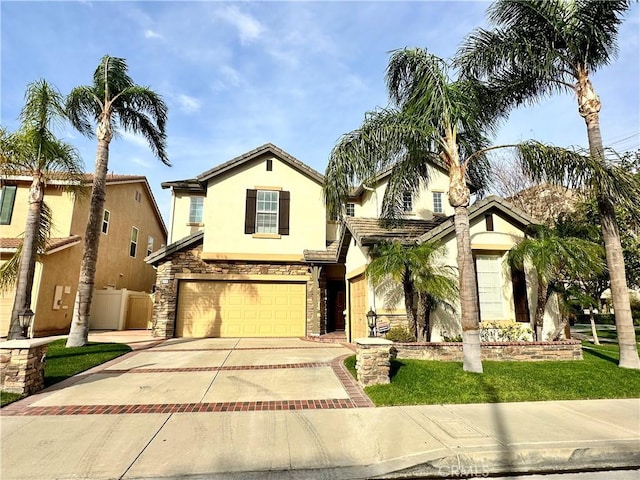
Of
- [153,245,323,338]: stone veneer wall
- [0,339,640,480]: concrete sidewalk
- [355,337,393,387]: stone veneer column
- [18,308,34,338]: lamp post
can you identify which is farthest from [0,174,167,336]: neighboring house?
[355,337,393,387]: stone veneer column

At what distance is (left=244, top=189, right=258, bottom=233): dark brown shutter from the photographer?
14.6m

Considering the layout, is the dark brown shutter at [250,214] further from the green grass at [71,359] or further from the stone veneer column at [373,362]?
the stone veneer column at [373,362]

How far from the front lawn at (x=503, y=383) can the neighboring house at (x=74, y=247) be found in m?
11.7

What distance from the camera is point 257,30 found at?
972cm

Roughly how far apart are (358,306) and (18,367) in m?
8.75

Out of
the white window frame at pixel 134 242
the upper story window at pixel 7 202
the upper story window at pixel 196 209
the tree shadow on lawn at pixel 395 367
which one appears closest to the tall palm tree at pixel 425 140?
the tree shadow on lawn at pixel 395 367

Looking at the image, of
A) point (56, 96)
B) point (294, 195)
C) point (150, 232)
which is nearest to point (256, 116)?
point (294, 195)

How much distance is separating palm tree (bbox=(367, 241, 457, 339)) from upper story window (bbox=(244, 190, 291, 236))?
5867 millimetres

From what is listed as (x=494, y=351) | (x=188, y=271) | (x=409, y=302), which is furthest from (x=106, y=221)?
(x=494, y=351)

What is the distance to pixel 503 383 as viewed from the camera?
21.5 ft

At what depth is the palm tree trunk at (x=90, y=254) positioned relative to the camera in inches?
404

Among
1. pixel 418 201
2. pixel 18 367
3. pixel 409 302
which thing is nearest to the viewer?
pixel 18 367

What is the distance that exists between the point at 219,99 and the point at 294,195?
198 inches
